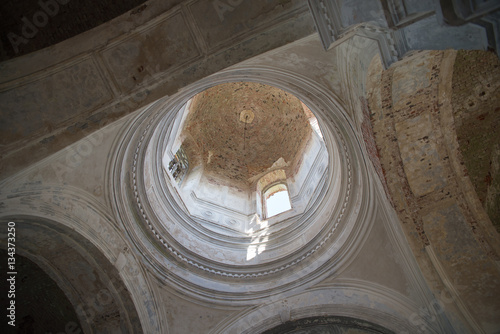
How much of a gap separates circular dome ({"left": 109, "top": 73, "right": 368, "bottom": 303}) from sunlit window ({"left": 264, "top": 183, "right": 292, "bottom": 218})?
0.06 meters

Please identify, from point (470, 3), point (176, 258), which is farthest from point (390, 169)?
point (176, 258)

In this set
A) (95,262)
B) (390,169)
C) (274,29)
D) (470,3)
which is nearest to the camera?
(470,3)

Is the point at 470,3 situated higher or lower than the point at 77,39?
lower

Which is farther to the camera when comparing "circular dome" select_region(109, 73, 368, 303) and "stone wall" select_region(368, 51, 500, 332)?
"circular dome" select_region(109, 73, 368, 303)

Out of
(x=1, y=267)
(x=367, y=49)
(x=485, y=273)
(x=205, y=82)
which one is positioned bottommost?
(x=485, y=273)

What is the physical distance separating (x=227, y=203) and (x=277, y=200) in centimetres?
157

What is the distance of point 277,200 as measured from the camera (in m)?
10.5

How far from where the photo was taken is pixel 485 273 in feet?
16.8

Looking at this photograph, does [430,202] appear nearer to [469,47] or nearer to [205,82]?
[469,47]

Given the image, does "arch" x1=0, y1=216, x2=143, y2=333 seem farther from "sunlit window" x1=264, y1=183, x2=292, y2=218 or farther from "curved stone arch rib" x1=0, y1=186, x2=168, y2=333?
Result: "sunlit window" x1=264, y1=183, x2=292, y2=218

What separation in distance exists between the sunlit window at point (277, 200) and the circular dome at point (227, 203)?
6 centimetres

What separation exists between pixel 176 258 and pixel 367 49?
17.5 ft

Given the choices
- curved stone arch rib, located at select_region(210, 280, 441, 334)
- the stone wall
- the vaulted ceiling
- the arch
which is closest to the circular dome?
the vaulted ceiling

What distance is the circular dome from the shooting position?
654cm
